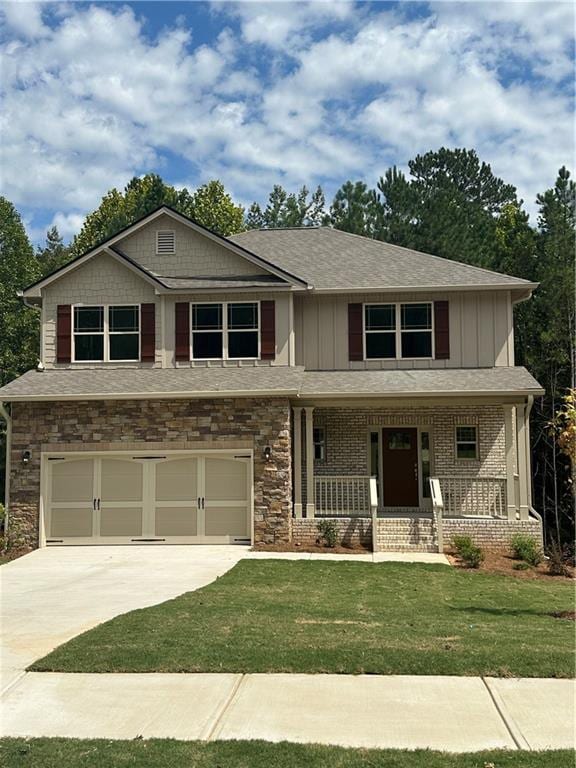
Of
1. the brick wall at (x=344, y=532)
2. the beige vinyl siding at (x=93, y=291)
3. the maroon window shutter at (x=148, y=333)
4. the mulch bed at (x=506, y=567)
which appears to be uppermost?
the beige vinyl siding at (x=93, y=291)

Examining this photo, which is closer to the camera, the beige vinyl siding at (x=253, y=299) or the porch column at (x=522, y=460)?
the porch column at (x=522, y=460)

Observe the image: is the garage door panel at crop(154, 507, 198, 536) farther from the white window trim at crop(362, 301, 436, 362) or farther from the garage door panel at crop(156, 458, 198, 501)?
the white window trim at crop(362, 301, 436, 362)

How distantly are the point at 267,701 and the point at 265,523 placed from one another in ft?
33.7

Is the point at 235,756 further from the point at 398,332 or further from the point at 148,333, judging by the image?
the point at 398,332

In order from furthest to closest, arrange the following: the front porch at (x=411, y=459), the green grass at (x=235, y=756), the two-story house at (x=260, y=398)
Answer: the front porch at (x=411, y=459)
the two-story house at (x=260, y=398)
the green grass at (x=235, y=756)

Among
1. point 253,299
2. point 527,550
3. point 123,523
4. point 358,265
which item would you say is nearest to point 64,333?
point 253,299

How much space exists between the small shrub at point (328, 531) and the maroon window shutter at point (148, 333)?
19.3ft

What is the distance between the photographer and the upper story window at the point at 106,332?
19.2 meters

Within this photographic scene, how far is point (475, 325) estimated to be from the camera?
1984 cm

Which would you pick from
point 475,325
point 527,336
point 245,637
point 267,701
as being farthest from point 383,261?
point 267,701

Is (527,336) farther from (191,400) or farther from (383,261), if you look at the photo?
(191,400)

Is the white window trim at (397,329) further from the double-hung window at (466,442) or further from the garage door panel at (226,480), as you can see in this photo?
the garage door panel at (226,480)

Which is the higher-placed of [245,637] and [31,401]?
[31,401]

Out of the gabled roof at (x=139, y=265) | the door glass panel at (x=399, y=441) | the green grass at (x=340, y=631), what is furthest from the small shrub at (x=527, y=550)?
the gabled roof at (x=139, y=265)
